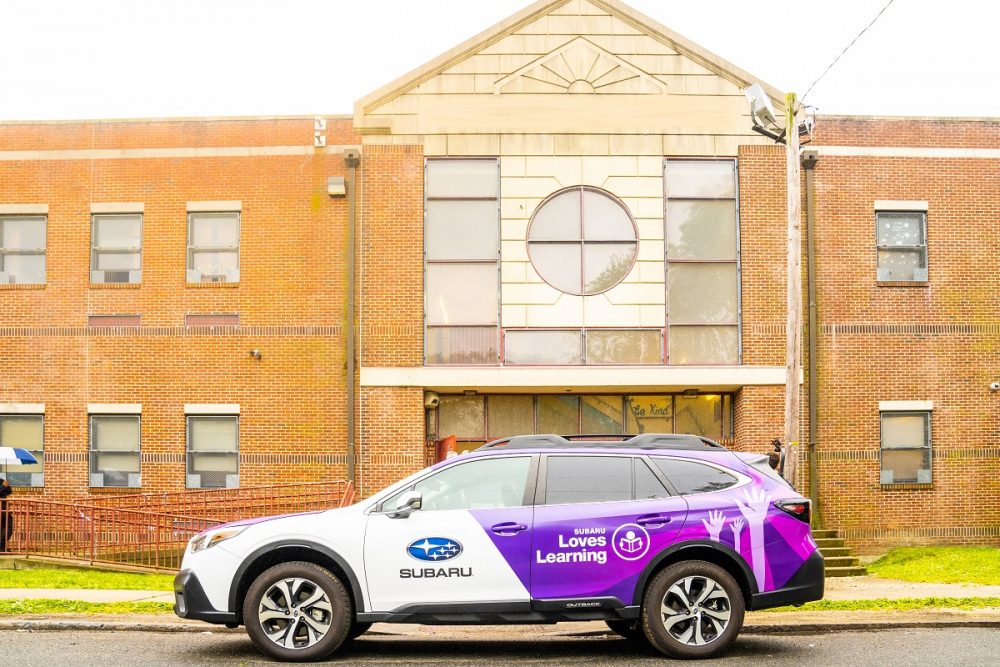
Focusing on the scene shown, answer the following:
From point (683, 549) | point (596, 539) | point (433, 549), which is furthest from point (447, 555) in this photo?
point (683, 549)

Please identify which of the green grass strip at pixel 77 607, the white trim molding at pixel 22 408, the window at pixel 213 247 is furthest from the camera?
the window at pixel 213 247

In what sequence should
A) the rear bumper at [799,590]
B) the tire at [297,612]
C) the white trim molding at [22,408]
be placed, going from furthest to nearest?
the white trim molding at [22,408] → the rear bumper at [799,590] → the tire at [297,612]

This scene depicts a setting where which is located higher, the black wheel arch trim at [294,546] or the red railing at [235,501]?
the black wheel arch trim at [294,546]

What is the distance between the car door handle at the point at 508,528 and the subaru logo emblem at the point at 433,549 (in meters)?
0.32

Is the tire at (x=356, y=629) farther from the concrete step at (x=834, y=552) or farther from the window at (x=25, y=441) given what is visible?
the window at (x=25, y=441)

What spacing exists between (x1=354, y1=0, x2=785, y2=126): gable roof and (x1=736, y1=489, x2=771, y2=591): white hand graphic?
1215 cm

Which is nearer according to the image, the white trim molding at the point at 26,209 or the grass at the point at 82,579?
the grass at the point at 82,579

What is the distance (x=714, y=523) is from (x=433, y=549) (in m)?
2.26

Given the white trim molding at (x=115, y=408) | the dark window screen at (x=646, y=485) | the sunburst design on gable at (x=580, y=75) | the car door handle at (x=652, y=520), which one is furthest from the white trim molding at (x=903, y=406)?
the white trim molding at (x=115, y=408)

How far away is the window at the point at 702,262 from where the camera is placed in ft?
66.5

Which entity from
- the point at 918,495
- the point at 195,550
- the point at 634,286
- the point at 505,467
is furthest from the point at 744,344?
the point at 195,550

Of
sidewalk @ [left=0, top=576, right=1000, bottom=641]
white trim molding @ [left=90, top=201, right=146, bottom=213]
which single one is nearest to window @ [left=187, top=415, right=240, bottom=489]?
white trim molding @ [left=90, top=201, right=146, bottom=213]

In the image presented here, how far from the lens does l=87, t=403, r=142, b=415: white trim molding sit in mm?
21328

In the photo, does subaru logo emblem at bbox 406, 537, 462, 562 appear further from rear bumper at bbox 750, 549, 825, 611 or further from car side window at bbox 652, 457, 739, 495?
rear bumper at bbox 750, 549, 825, 611
